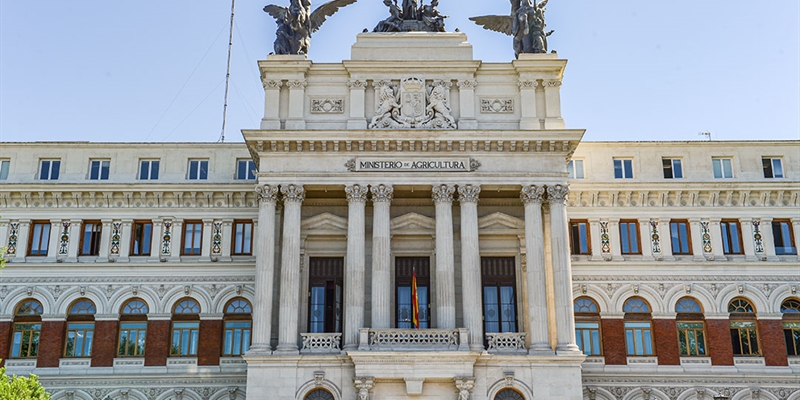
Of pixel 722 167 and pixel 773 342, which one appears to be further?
pixel 722 167

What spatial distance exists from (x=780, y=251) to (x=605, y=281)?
923 centimetres

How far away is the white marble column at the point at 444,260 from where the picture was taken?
127ft

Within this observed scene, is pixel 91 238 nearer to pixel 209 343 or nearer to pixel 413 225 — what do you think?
pixel 209 343

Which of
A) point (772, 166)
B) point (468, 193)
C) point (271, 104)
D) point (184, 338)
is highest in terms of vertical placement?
point (271, 104)

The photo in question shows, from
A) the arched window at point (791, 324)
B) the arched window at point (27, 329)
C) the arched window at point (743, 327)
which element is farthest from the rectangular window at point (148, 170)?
the arched window at point (791, 324)

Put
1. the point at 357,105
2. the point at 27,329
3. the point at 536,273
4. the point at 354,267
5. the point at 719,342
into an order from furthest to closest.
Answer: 1. the point at 27,329
2. the point at 719,342
3. the point at 357,105
4. the point at 354,267
5. the point at 536,273

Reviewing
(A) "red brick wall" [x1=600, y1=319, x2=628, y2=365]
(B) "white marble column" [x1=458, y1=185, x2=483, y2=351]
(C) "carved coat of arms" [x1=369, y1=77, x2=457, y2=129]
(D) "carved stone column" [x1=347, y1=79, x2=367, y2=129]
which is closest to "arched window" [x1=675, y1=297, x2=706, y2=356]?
(A) "red brick wall" [x1=600, y1=319, x2=628, y2=365]

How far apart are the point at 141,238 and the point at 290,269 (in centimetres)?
1020

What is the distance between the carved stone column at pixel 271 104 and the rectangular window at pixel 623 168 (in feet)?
59.2

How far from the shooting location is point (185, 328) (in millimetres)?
43625

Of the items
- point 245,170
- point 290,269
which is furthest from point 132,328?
point 290,269

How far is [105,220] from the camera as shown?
1767 inches

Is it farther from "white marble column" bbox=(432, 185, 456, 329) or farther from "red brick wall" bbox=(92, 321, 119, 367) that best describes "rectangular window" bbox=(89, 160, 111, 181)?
"white marble column" bbox=(432, 185, 456, 329)

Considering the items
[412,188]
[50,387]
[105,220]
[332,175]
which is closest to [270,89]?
[332,175]
